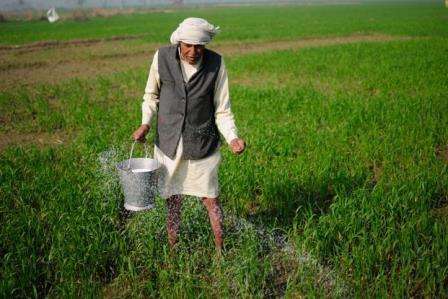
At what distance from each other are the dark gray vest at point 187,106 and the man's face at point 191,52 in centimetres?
8

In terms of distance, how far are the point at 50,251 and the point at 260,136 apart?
3.46 metres

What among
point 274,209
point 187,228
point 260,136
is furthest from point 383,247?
point 260,136

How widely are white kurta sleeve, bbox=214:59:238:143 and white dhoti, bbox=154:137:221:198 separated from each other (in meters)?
0.18

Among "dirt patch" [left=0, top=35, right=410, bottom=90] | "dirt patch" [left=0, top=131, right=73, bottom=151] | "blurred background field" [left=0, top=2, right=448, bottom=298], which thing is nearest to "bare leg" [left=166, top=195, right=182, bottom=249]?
"blurred background field" [left=0, top=2, right=448, bottom=298]

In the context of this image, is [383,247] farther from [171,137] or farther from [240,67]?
[240,67]

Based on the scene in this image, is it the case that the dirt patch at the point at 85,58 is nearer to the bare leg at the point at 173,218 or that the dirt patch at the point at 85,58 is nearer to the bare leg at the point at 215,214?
the bare leg at the point at 173,218

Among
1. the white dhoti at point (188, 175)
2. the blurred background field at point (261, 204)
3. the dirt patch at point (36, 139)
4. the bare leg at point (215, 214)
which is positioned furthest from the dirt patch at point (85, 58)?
the bare leg at point (215, 214)

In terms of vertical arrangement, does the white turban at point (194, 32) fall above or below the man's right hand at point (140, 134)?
above

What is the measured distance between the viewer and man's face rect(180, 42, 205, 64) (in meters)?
2.55

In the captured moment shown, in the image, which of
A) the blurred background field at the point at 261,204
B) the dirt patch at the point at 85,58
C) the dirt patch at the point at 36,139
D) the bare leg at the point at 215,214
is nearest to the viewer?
the blurred background field at the point at 261,204

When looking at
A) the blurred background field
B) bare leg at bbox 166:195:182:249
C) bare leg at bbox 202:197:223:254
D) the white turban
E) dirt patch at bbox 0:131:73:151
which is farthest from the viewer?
dirt patch at bbox 0:131:73:151

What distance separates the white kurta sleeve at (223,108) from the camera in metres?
2.79

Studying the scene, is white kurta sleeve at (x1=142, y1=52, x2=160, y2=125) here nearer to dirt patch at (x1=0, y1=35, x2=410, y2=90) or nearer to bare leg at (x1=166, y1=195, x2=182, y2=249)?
bare leg at (x1=166, y1=195, x2=182, y2=249)

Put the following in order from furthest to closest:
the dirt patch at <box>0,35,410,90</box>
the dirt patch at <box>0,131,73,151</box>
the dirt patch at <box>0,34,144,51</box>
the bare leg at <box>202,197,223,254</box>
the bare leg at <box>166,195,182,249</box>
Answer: the dirt patch at <box>0,34,144,51</box>, the dirt patch at <box>0,35,410,90</box>, the dirt patch at <box>0,131,73,151</box>, the bare leg at <box>166,195,182,249</box>, the bare leg at <box>202,197,223,254</box>
